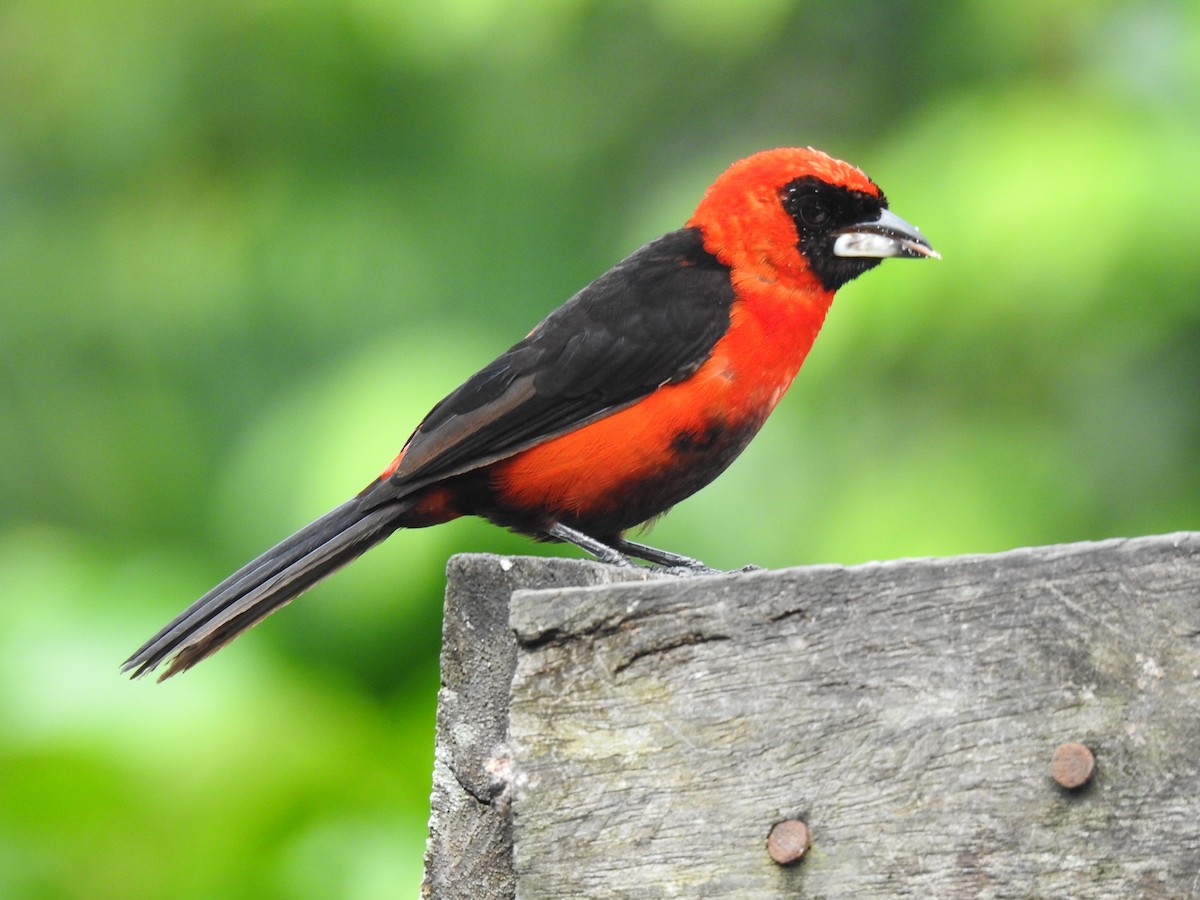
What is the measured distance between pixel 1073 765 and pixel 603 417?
1.71 meters

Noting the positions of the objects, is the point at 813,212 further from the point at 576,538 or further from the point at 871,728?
the point at 871,728

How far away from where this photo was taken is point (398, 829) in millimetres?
4449

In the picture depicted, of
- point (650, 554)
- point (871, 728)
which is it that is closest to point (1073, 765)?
point (871, 728)

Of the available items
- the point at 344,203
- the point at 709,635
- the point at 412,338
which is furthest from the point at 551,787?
the point at 344,203

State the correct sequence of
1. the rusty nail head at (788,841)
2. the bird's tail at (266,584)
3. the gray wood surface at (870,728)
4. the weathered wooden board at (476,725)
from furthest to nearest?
the bird's tail at (266,584), the weathered wooden board at (476,725), the rusty nail head at (788,841), the gray wood surface at (870,728)

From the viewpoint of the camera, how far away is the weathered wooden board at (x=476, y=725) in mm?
2420

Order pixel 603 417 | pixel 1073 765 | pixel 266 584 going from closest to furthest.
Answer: pixel 1073 765 → pixel 266 584 → pixel 603 417

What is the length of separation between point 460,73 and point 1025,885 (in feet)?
24.7

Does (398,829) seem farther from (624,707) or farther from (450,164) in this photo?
(450,164)

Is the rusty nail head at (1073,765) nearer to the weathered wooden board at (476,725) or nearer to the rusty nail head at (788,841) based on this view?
the rusty nail head at (788,841)

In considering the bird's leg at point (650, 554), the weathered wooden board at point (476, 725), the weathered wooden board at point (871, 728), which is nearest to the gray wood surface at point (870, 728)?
the weathered wooden board at point (871, 728)

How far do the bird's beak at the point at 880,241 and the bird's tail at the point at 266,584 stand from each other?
1.25 meters

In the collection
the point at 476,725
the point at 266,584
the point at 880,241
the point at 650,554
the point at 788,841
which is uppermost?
the point at 880,241

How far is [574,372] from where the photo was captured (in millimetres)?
3627
